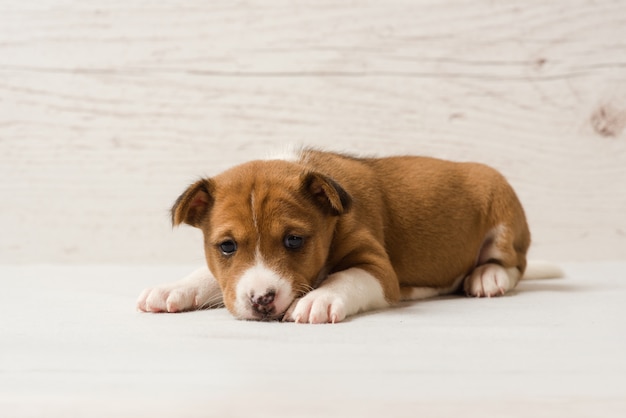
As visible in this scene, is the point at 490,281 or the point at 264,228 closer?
the point at 264,228

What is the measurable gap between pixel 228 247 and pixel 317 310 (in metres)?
0.61

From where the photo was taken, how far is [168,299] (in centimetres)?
434

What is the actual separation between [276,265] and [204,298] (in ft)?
2.35

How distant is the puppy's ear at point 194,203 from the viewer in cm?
418

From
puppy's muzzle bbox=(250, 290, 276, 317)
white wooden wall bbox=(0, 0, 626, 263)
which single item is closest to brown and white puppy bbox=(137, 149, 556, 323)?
puppy's muzzle bbox=(250, 290, 276, 317)

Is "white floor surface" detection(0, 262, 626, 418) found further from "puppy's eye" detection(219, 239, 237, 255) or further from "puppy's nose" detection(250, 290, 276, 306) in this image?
"puppy's eye" detection(219, 239, 237, 255)

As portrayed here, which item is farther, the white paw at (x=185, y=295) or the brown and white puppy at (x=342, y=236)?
the white paw at (x=185, y=295)

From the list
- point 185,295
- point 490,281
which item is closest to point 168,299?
point 185,295

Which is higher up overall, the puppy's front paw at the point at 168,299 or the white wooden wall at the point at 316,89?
the white wooden wall at the point at 316,89

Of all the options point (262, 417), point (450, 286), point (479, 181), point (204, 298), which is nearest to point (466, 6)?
point (479, 181)

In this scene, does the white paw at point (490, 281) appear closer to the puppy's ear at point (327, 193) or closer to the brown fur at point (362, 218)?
the brown fur at point (362, 218)

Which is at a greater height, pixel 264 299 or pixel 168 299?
pixel 264 299

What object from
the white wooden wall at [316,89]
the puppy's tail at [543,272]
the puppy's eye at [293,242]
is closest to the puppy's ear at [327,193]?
the puppy's eye at [293,242]

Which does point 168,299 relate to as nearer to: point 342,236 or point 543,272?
point 342,236
